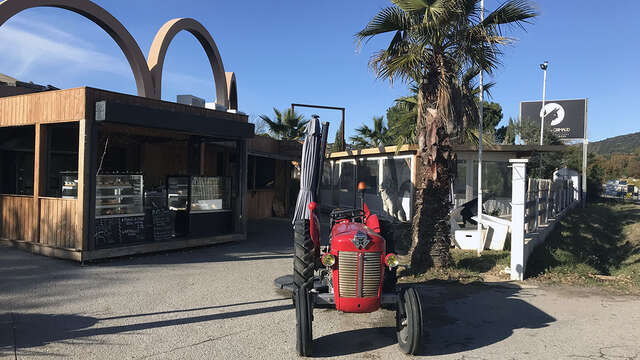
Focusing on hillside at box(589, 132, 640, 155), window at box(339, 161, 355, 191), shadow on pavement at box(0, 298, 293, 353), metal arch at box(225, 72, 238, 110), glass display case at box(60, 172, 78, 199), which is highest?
hillside at box(589, 132, 640, 155)

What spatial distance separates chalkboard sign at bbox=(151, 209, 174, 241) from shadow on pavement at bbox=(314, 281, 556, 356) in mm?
5023

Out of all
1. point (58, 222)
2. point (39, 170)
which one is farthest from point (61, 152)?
Result: point (58, 222)

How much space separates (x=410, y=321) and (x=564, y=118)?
104ft

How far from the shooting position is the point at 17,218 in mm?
8789

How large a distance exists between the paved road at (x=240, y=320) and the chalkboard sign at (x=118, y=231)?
79 cm

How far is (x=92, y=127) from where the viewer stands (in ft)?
25.0

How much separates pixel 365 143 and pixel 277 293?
73.0 feet

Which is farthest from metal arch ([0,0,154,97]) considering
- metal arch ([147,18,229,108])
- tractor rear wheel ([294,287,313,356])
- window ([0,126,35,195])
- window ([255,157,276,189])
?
tractor rear wheel ([294,287,313,356])

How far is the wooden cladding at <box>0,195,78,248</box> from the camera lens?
7766mm

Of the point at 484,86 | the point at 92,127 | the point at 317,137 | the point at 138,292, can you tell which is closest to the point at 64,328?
the point at 138,292

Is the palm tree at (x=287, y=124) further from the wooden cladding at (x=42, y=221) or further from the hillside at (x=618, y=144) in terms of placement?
the hillside at (x=618, y=144)

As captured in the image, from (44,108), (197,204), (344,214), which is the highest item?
(44,108)

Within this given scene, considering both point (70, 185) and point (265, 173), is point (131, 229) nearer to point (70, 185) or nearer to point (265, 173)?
point (70, 185)

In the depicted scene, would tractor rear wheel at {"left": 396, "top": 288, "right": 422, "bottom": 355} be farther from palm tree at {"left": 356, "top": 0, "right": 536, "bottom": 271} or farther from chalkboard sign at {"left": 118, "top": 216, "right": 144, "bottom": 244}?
chalkboard sign at {"left": 118, "top": 216, "right": 144, "bottom": 244}
